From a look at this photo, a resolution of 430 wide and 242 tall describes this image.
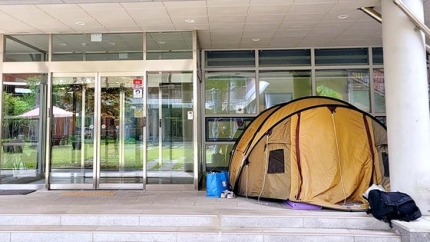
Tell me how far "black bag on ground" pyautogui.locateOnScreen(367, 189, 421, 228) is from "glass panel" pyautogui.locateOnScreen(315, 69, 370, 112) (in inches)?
146

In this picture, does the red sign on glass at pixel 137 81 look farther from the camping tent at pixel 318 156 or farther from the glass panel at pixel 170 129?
the camping tent at pixel 318 156

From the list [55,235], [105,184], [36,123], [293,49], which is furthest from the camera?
[293,49]

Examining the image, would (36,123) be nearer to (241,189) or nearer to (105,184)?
(105,184)

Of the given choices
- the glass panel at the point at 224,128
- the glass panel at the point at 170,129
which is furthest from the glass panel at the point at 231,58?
the glass panel at the point at 170,129

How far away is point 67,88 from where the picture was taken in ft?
20.7

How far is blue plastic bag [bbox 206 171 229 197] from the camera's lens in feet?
17.3

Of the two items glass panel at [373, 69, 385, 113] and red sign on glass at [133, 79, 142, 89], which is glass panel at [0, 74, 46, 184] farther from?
glass panel at [373, 69, 385, 113]

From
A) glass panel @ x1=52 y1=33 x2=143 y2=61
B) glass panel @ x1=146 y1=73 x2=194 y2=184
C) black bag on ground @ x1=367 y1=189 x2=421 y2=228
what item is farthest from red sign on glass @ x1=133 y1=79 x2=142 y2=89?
black bag on ground @ x1=367 y1=189 x2=421 y2=228

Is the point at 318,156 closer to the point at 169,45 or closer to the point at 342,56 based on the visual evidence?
the point at 169,45

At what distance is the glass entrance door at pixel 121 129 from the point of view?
611 centimetres

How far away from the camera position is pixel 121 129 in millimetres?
6238

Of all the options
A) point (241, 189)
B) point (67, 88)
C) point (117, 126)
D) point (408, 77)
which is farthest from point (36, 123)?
point (408, 77)

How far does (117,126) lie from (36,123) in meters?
1.66

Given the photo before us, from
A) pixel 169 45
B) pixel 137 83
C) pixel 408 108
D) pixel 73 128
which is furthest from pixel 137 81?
pixel 408 108
